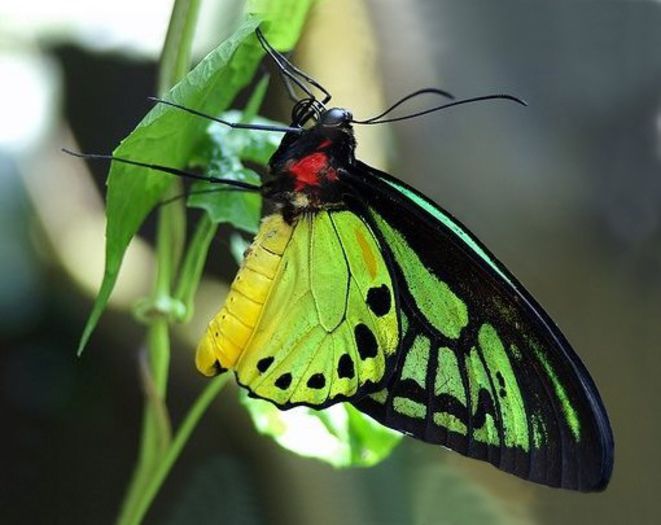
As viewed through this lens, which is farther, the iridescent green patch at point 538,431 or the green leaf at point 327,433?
the green leaf at point 327,433

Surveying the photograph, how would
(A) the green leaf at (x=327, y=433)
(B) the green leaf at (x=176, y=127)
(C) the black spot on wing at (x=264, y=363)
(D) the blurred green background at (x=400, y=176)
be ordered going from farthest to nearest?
(D) the blurred green background at (x=400, y=176) → (A) the green leaf at (x=327, y=433) → (C) the black spot on wing at (x=264, y=363) → (B) the green leaf at (x=176, y=127)

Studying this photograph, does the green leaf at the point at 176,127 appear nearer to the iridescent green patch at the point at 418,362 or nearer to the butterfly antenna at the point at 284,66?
the butterfly antenna at the point at 284,66

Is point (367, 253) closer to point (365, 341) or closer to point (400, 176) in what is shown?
point (365, 341)

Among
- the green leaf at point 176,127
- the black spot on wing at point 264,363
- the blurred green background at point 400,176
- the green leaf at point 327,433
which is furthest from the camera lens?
the blurred green background at point 400,176

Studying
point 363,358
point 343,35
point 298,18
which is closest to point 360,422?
point 363,358

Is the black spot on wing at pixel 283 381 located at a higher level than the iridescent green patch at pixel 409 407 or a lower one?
lower

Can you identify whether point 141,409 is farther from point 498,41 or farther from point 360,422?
point 498,41

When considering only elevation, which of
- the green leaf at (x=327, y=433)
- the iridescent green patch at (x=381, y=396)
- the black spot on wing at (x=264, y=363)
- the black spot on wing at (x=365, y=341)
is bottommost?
the green leaf at (x=327, y=433)

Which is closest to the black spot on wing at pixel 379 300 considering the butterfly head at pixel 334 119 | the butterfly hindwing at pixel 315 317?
Result: the butterfly hindwing at pixel 315 317
